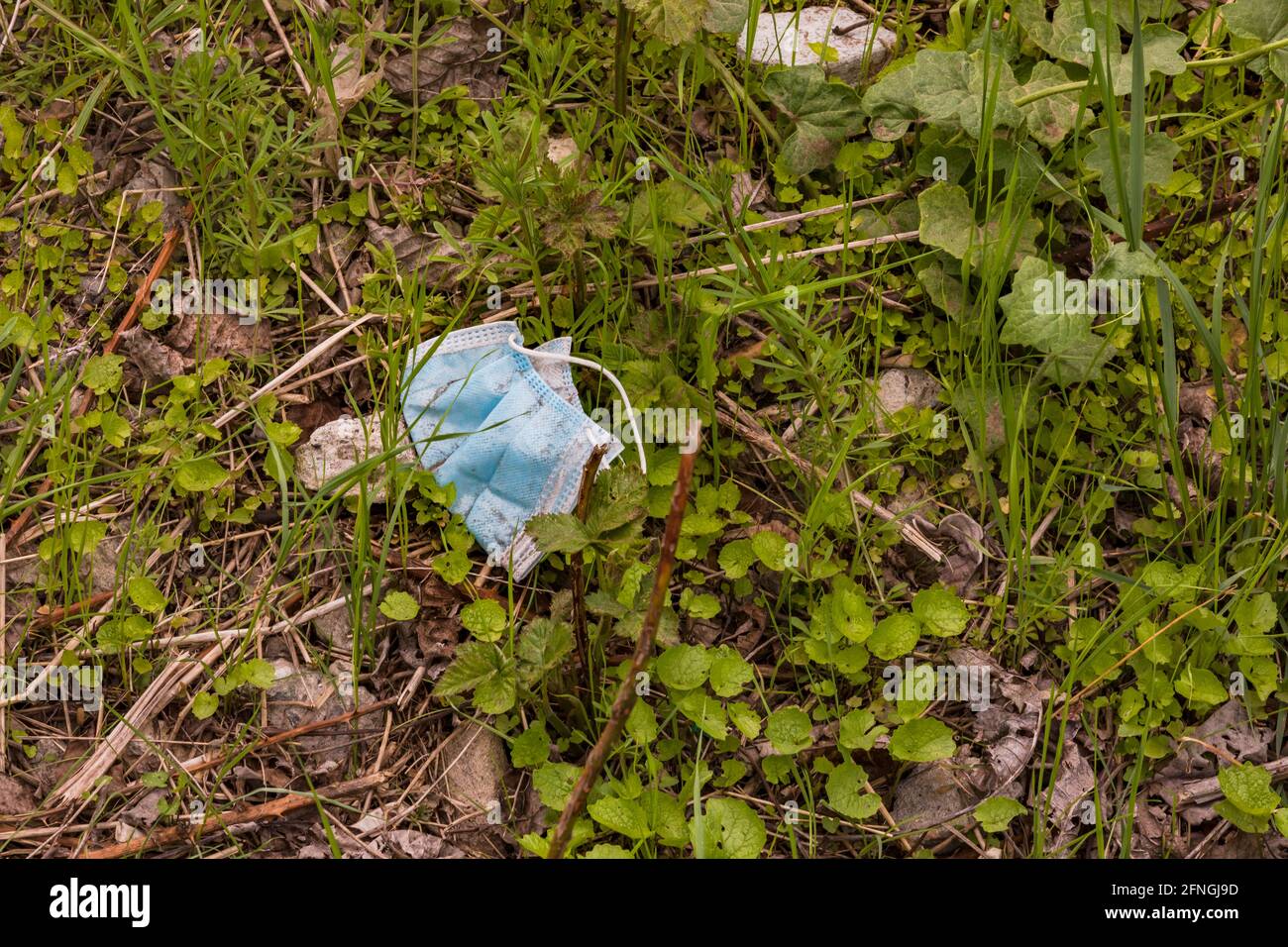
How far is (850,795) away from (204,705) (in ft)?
4.63

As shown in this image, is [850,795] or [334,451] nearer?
[850,795]

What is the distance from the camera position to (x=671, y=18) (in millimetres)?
2361

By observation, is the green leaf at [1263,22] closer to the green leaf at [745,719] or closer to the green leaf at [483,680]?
the green leaf at [745,719]

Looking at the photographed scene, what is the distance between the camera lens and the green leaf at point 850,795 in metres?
2.17

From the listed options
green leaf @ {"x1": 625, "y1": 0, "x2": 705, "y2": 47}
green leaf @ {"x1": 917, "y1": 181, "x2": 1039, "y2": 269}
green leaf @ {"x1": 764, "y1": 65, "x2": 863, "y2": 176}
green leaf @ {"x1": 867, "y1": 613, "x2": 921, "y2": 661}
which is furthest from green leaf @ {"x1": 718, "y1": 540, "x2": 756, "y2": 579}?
green leaf @ {"x1": 625, "y1": 0, "x2": 705, "y2": 47}

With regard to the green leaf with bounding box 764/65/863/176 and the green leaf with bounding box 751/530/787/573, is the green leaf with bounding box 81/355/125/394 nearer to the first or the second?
the green leaf with bounding box 751/530/787/573

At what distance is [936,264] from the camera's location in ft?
8.82

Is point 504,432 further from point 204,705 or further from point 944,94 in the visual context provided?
point 944,94

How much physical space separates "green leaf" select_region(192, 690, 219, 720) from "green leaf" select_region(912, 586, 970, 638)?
1.57 m

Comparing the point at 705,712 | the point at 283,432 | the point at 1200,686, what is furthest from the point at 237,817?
the point at 1200,686

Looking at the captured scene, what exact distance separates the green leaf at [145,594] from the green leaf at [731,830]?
131 centimetres

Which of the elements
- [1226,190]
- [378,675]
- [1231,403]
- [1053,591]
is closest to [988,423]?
[1053,591]

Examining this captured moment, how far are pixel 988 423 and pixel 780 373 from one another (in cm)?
52
